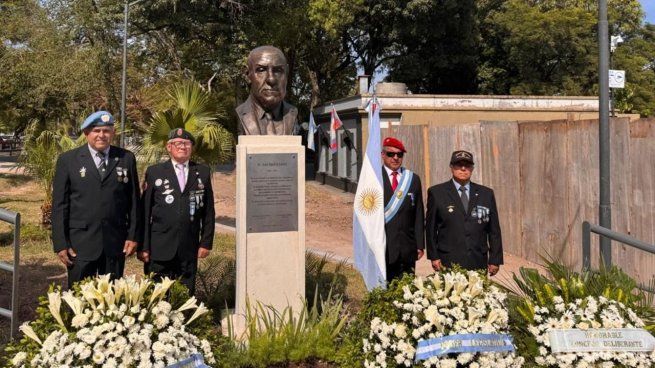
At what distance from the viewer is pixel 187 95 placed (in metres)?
9.48

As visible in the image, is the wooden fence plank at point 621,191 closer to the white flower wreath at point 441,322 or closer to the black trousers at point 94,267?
the white flower wreath at point 441,322

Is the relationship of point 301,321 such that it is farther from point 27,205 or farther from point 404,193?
point 27,205

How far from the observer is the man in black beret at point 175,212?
4.63m

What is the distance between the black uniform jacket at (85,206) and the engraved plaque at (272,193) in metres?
1.04

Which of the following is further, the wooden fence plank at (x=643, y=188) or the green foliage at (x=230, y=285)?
the wooden fence plank at (x=643, y=188)

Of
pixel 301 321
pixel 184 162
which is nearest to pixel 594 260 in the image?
pixel 301 321

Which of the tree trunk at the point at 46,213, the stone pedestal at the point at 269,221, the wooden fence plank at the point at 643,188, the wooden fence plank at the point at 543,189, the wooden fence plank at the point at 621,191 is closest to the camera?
the stone pedestal at the point at 269,221

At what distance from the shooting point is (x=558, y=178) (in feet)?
26.8

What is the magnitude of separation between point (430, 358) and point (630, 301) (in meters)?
1.52

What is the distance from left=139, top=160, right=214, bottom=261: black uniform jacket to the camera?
4.63 m

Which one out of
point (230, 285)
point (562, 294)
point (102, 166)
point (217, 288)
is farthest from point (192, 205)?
point (562, 294)

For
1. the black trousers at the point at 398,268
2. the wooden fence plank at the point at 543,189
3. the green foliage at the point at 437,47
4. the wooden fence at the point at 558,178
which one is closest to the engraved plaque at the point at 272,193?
the black trousers at the point at 398,268

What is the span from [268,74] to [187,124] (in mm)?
5006

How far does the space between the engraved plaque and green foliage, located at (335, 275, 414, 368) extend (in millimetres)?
1205
